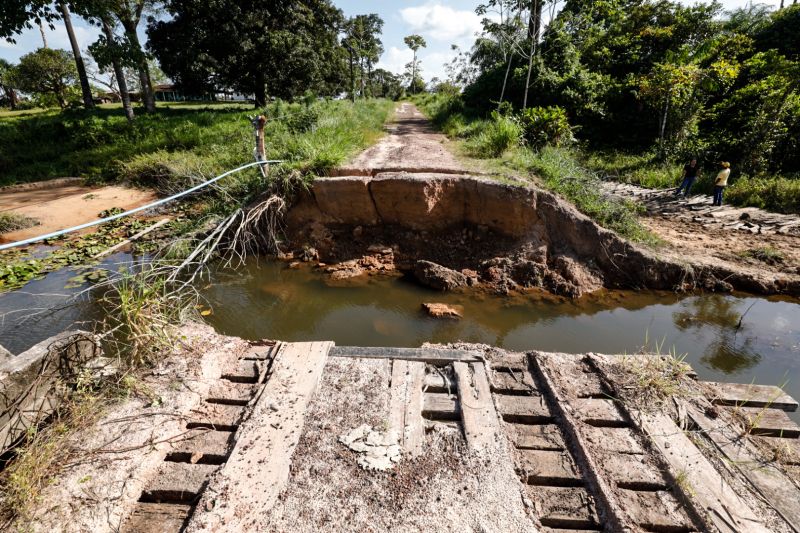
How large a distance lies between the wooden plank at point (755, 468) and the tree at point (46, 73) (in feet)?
107

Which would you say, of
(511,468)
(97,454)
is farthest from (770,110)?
(97,454)

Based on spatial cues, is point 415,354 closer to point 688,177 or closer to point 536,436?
point 536,436

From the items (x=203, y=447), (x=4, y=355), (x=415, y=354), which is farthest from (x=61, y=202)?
(x=415, y=354)

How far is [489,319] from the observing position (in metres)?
5.08

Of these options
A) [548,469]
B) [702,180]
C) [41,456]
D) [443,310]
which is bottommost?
[443,310]

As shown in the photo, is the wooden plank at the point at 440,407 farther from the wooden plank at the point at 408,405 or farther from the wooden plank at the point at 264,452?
the wooden plank at the point at 264,452

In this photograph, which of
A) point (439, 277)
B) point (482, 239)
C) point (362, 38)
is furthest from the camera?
point (362, 38)

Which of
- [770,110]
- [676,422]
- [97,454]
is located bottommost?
[676,422]

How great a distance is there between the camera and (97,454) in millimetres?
2062

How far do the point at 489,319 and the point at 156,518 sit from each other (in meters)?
4.10

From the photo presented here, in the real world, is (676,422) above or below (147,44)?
below

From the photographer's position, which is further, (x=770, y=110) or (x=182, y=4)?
(x=182, y=4)

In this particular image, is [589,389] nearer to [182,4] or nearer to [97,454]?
[97,454]

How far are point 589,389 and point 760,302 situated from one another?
4659 mm
